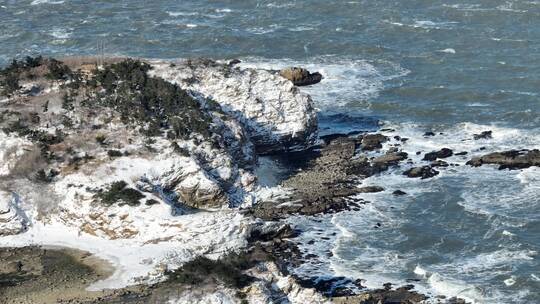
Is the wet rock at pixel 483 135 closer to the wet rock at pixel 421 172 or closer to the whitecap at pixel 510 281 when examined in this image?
the wet rock at pixel 421 172

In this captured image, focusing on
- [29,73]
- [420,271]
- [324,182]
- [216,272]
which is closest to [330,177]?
[324,182]

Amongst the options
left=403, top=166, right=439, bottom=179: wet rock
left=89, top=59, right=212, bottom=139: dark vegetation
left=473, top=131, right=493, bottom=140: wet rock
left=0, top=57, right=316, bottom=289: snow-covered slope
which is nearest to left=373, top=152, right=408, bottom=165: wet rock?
left=403, top=166, right=439, bottom=179: wet rock

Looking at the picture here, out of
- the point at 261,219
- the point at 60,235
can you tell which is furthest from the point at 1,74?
the point at 261,219

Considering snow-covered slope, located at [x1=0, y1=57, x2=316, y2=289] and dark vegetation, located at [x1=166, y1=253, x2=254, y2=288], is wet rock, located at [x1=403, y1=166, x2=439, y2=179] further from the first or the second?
dark vegetation, located at [x1=166, y1=253, x2=254, y2=288]

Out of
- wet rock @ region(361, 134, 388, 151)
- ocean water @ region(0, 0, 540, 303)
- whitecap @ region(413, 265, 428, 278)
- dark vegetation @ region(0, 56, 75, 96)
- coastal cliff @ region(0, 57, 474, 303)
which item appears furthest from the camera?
wet rock @ region(361, 134, 388, 151)

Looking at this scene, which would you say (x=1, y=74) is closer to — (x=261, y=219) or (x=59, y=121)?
(x=59, y=121)
